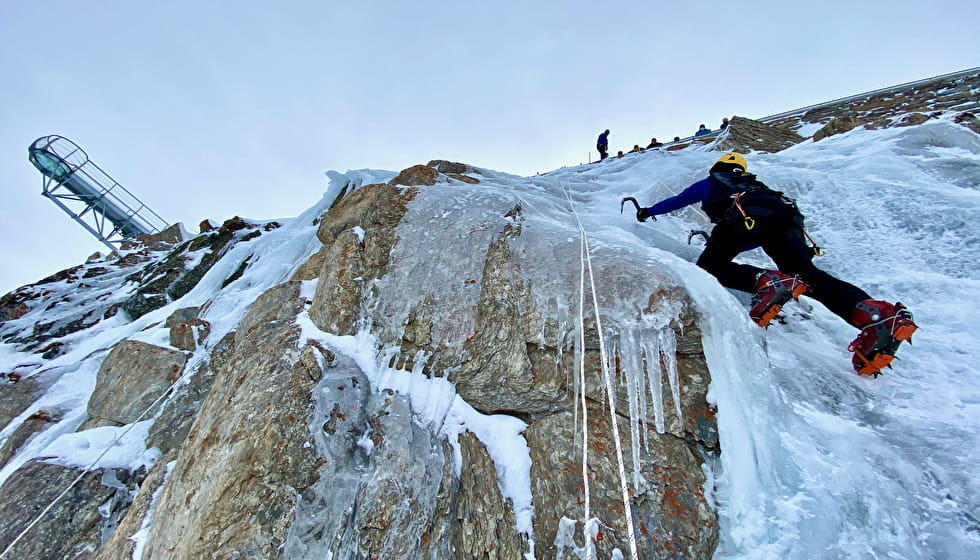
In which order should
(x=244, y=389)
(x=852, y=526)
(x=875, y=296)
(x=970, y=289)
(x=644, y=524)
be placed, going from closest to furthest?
(x=852, y=526)
(x=644, y=524)
(x=244, y=389)
(x=970, y=289)
(x=875, y=296)

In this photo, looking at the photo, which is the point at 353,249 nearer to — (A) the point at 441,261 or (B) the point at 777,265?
(A) the point at 441,261

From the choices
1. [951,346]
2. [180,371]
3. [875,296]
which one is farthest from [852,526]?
[180,371]

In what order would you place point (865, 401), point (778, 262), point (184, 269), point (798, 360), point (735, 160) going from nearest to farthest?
point (865, 401) < point (798, 360) < point (778, 262) < point (735, 160) < point (184, 269)

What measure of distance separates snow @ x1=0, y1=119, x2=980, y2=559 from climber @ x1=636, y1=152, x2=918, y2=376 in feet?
0.74

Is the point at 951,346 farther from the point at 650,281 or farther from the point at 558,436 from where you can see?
the point at 558,436

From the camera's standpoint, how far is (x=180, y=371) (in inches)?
179

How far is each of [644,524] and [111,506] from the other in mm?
4611

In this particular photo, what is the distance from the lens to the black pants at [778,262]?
2629 millimetres

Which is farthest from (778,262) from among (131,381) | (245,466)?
(131,381)

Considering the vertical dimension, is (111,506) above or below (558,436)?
above

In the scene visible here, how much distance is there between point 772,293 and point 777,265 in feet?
0.91

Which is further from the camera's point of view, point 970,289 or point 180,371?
point 180,371

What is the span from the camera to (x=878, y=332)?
239cm

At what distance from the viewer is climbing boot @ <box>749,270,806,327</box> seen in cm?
276
